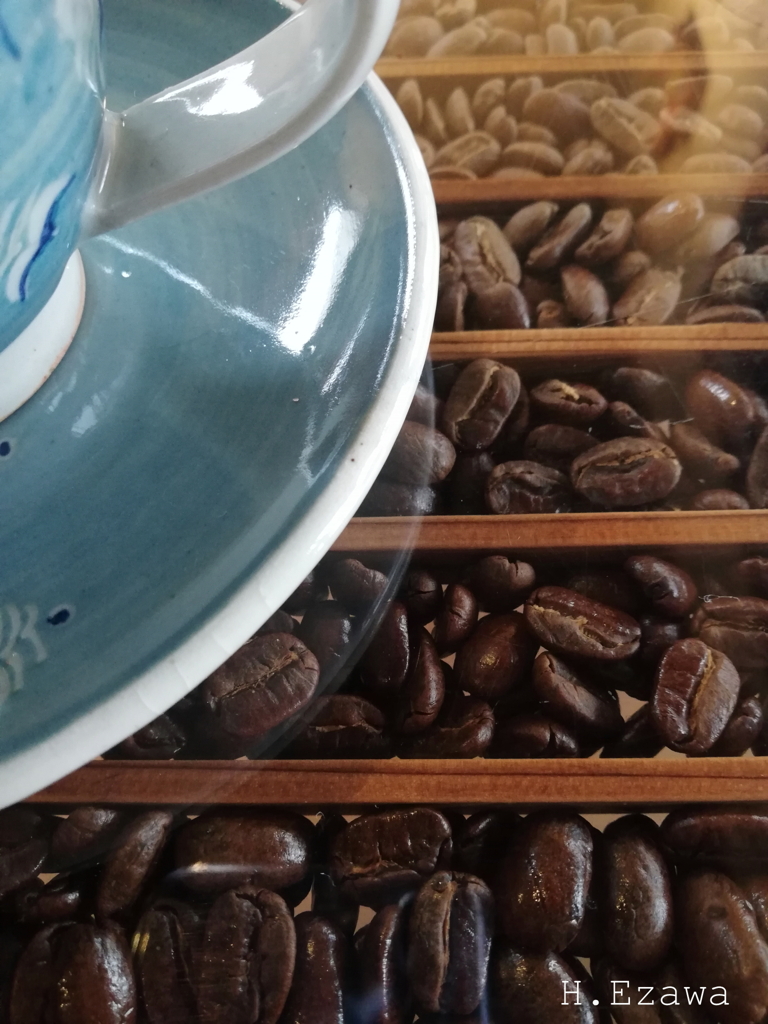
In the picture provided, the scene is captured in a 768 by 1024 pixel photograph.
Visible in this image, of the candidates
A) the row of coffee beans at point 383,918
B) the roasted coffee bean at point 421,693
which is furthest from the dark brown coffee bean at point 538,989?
the roasted coffee bean at point 421,693

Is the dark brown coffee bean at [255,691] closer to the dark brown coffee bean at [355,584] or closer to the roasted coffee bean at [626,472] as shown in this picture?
the dark brown coffee bean at [355,584]

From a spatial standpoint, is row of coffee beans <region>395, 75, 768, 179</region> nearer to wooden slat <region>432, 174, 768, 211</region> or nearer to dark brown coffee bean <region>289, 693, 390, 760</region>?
wooden slat <region>432, 174, 768, 211</region>

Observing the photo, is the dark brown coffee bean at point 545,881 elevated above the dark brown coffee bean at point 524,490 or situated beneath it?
situated beneath

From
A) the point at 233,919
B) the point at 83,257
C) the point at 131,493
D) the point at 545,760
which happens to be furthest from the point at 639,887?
the point at 83,257

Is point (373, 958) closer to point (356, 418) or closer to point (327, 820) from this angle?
point (327, 820)

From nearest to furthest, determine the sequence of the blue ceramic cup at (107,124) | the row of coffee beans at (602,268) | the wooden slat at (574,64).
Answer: the blue ceramic cup at (107,124), the row of coffee beans at (602,268), the wooden slat at (574,64)

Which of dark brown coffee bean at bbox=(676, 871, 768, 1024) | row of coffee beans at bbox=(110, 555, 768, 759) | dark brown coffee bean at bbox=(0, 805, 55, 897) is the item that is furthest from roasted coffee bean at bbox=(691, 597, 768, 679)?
dark brown coffee bean at bbox=(0, 805, 55, 897)
